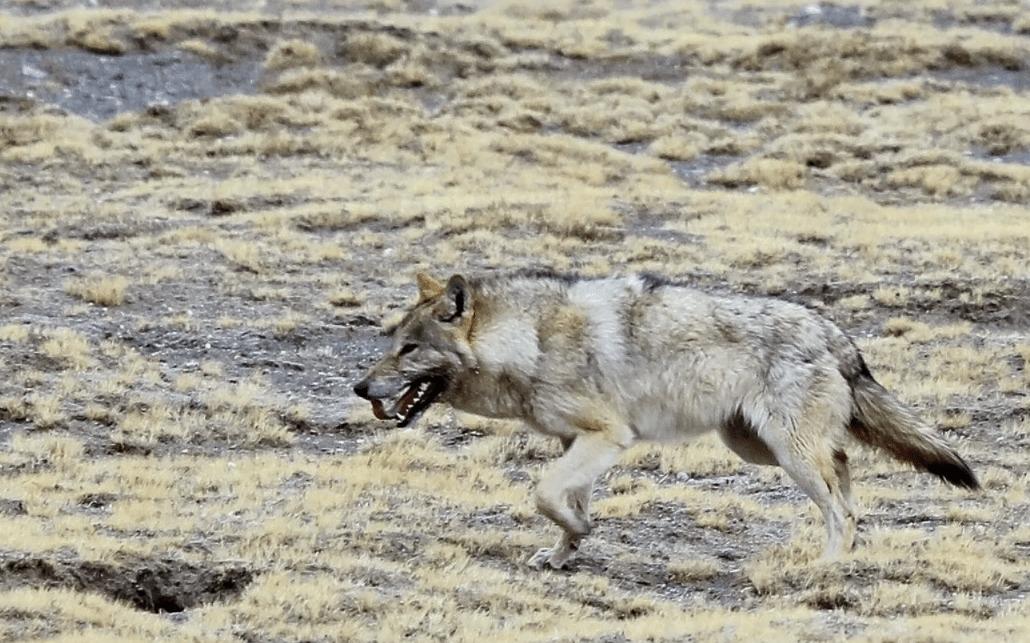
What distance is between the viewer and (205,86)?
31672 millimetres

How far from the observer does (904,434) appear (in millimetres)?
10359

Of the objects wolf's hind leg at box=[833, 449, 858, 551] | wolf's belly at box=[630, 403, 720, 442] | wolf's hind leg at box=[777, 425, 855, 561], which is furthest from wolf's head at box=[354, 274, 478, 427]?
wolf's hind leg at box=[833, 449, 858, 551]

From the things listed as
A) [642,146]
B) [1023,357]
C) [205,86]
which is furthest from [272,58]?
[1023,357]

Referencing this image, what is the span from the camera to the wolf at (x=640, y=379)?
1011 cm

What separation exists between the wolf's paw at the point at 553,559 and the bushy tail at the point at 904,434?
2018 millimetres

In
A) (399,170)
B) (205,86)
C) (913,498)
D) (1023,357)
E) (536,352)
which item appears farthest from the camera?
(205,86)

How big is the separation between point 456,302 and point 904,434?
2.93 metres

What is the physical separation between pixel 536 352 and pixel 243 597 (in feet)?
7.97

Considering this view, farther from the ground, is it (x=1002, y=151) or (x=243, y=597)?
(x=243, y=597)

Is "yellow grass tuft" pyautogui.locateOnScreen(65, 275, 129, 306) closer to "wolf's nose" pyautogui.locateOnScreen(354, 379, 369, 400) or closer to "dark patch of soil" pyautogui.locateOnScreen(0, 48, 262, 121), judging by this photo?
"wolf's nose" pyautogui.locateOnScreen(354, 379, 369, 400)

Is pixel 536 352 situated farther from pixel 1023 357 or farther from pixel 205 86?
pixel 205 86

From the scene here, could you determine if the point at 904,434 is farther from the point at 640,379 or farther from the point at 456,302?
the point at 456,302

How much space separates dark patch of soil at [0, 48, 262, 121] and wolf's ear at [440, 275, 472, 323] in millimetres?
20996

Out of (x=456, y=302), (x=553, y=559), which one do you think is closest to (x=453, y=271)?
(x=456, y=302)
